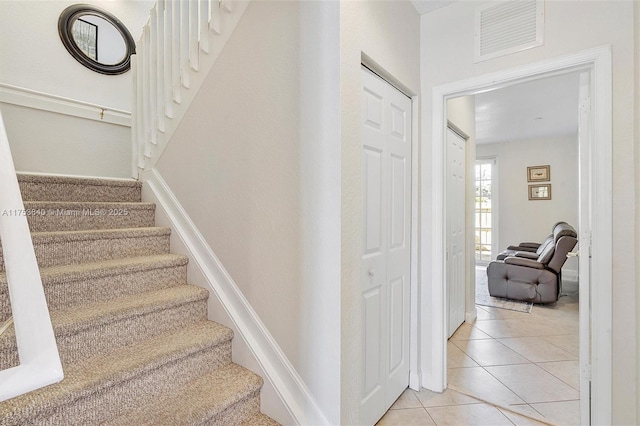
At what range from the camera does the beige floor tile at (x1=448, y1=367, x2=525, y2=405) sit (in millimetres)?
2010

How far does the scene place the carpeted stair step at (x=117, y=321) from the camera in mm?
1247

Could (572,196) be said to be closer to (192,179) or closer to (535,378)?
(535,378)

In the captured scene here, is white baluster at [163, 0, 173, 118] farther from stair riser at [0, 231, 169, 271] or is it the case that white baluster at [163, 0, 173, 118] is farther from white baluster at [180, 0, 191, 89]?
stair riser at [0, 231, 169, 271]

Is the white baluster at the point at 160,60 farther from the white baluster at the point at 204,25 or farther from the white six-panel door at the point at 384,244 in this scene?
the white six-panel door at the point at 384,244

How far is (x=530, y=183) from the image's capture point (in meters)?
6.16

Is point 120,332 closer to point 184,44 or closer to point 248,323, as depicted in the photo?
point 248,323

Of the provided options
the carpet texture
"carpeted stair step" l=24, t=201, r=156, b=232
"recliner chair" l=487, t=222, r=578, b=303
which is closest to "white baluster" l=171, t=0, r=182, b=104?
"carpeted stair step" l=24, t=201, r=156, b=232

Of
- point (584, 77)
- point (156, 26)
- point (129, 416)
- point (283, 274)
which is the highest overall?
point (156, 26)

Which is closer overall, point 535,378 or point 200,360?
point 200,360

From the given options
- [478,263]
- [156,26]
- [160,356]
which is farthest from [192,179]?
[478,263]

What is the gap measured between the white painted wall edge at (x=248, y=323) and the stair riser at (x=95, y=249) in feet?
0.50

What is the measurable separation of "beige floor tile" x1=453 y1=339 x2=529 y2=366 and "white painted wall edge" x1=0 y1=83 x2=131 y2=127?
150 inches

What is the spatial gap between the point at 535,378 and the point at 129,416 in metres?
2.55

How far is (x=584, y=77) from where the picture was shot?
1.69m
